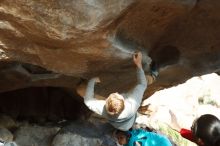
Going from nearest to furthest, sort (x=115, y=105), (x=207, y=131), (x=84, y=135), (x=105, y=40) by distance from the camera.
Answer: (x=207, y=131) < (x=115, y=105) < (x=105, y=40) < (x=84, y=135)

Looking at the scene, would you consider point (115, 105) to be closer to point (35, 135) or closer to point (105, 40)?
point (105, 40)

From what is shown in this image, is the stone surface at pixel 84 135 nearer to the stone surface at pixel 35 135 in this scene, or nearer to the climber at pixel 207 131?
the stone surface at pixel 35 135

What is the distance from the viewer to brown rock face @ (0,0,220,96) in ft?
13.1

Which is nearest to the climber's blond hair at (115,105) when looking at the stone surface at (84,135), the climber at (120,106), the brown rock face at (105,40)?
the climber at (120,106)

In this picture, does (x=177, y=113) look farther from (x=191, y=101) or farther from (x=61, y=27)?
(x=61, y=27)

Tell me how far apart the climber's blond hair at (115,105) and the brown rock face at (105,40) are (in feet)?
2.19

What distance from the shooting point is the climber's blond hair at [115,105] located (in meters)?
4.27

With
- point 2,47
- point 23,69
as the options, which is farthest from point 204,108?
point 2,47

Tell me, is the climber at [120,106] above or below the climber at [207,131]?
below

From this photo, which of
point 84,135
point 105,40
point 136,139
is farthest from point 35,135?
point 105,40

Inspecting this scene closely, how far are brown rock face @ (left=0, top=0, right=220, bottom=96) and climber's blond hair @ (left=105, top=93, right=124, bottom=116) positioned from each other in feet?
2.19

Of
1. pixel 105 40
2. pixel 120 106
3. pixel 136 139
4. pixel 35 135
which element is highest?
pixel 105 40

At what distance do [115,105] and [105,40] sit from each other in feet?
2.49

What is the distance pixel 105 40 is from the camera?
458 centimetres
